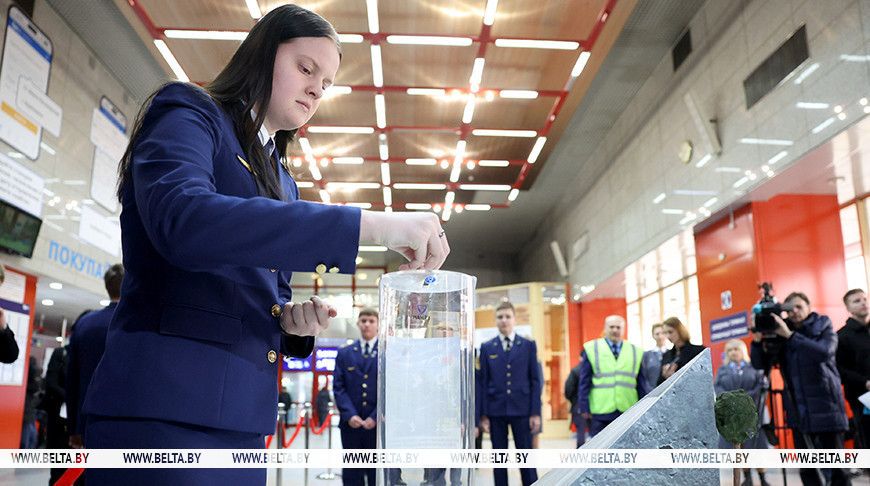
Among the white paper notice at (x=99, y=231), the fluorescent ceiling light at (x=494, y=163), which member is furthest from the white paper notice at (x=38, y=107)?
the fluorescent ceiling light at (x=494, y=163)

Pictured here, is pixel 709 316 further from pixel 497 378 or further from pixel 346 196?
pixel 346 196

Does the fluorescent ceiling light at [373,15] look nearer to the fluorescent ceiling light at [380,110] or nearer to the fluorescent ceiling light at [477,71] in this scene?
the fluorescent ceiling light at [477,71]

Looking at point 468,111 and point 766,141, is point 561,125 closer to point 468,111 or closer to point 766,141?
point 468,111

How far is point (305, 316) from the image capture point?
1002 mm

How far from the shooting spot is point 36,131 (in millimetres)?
8469

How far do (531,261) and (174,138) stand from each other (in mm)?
20568

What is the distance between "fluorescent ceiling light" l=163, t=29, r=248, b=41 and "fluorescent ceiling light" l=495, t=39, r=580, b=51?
3149mm

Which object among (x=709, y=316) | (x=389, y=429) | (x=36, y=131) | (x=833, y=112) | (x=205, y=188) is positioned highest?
(x=36, y=131)

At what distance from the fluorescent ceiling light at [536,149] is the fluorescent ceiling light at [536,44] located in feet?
9.65

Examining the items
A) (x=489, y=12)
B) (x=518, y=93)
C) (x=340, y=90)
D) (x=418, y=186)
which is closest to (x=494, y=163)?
(x=418, y=186)

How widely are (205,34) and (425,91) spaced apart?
304 centimetres

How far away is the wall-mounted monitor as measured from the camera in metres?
7.64

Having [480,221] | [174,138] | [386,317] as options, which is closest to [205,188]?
[174,138]

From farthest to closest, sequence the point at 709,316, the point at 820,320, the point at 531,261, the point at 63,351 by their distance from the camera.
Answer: the point at 531,261 < the point at 709,316 < the point at 63,351 < the point at 820,320
